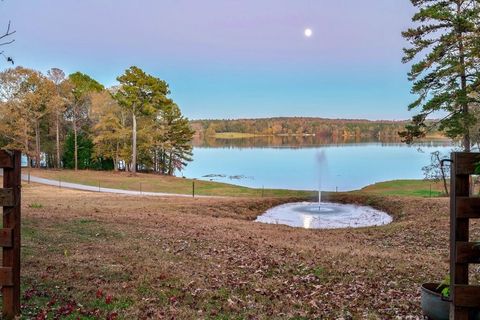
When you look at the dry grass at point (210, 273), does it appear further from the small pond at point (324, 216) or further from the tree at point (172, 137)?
the tree at point (172, 137)

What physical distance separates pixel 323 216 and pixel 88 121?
43978 millimetres

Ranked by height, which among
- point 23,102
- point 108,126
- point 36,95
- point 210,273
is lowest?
point 210,273

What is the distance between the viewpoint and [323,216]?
25.1 metres

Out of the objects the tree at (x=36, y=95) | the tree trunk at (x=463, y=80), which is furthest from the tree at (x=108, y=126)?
the tree trunk at (x=463, y=80)

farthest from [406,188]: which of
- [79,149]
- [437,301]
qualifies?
[79,149]

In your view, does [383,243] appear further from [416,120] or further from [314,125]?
[314,125]

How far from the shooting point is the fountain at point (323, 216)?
2253 centimetres

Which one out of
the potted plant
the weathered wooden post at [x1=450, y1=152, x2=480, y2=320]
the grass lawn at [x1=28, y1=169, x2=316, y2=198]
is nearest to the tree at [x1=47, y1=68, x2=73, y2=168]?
the grass lawn at [x1=28, y1=169, x2=316, y2=198]

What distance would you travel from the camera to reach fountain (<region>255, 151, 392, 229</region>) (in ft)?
73.9

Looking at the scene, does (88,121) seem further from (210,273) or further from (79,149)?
(210,273)

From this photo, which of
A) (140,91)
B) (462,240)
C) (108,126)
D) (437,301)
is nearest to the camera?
(462,240)

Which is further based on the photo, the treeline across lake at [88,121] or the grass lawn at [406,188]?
the treeline across lake at [88,121]

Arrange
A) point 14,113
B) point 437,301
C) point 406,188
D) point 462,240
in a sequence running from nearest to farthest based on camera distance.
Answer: point 462,240
point 437,301
point 406,188
point 14,113

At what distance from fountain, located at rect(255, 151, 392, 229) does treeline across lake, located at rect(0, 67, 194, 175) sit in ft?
82.5
